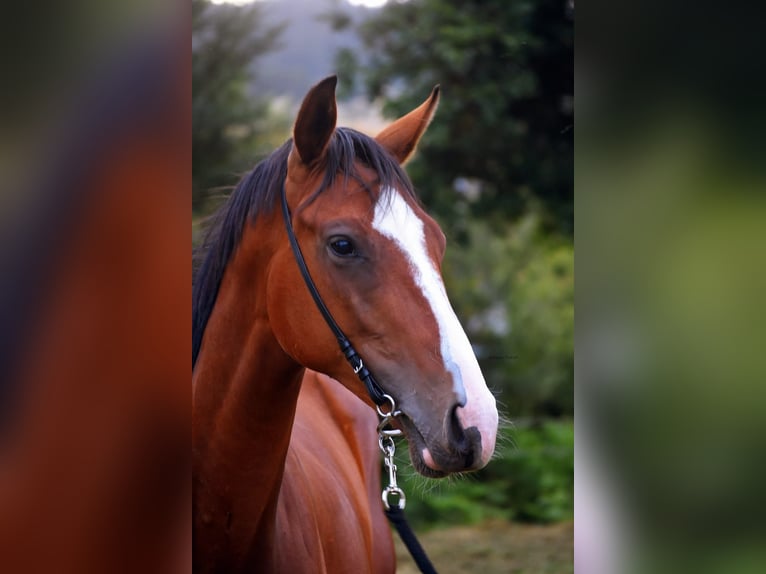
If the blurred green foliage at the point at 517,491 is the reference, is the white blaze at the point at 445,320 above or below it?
above

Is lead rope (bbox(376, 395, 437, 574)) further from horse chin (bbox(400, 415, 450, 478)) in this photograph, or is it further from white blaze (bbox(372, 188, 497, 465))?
white blaze (bbox(372, 188, 497, 465))

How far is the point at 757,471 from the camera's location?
3.67 feet

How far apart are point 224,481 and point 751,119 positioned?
129 cm

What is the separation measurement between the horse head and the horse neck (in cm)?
7

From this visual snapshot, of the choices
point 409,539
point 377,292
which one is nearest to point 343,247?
point 377,292

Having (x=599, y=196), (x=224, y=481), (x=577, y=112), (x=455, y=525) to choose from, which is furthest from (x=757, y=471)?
(x=455, y=525)

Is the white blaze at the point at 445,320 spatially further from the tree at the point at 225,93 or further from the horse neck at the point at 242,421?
the tree at the point at 225,93

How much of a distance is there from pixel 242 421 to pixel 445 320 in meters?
0.54

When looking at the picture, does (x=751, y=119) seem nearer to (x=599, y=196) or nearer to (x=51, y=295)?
(x=599, y=196)

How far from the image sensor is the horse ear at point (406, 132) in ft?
6.40

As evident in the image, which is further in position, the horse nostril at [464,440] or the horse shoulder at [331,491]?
the horse shoulder at [331,491]

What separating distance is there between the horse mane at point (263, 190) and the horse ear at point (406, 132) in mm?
145

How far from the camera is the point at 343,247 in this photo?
1.68m

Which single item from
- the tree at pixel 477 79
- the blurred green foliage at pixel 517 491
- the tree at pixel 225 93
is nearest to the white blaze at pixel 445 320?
the tree at pixel 225 93
